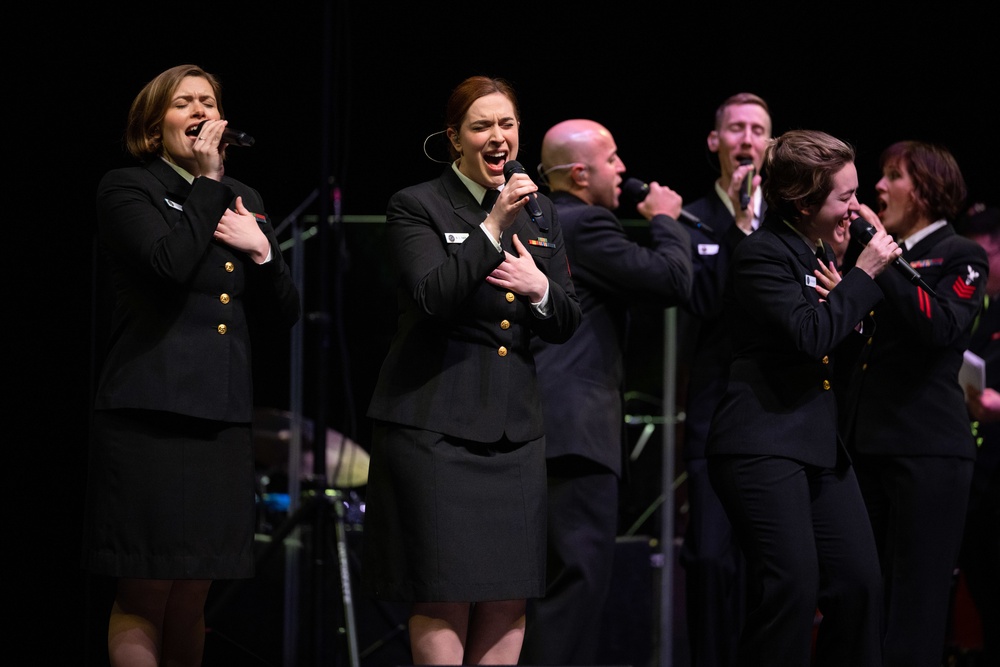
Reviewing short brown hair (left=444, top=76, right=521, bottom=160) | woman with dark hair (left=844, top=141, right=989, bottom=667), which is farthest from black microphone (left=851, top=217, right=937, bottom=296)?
short brown hair (left=444, top=76, right=521, bottom=160)

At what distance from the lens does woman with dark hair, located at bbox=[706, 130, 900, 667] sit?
9.78 feet

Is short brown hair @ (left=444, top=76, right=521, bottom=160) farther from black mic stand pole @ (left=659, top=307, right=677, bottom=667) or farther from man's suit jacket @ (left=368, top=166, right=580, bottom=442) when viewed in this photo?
black mic stand pole @ (left=659, top=307, right=677, bottom=667)

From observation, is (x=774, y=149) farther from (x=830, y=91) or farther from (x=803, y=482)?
(x=830, y=91)

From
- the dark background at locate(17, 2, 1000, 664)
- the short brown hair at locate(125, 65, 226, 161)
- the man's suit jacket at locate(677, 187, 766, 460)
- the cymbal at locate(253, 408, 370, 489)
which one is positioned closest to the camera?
the short brown hair at locate(125, 65, 226, 161)

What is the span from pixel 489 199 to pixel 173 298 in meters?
0.80

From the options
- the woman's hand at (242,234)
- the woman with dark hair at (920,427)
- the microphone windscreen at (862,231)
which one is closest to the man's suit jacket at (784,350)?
the microphone windscreen at (862,231)

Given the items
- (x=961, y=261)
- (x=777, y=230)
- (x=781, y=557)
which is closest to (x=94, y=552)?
(x=781, y=557)

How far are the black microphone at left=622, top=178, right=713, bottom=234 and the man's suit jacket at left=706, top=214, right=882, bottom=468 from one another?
841mm

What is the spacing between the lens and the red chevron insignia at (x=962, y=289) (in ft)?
12.2

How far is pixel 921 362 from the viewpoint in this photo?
3.70 meters

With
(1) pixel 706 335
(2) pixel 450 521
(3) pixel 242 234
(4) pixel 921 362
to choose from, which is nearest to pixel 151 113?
(3) pixel 242 234

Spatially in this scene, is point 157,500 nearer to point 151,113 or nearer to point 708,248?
point 151,113

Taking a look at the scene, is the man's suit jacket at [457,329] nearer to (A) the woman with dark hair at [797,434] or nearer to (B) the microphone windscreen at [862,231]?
(A) the woman with dark hair at [797,434]

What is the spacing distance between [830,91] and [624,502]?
2.02 meters
